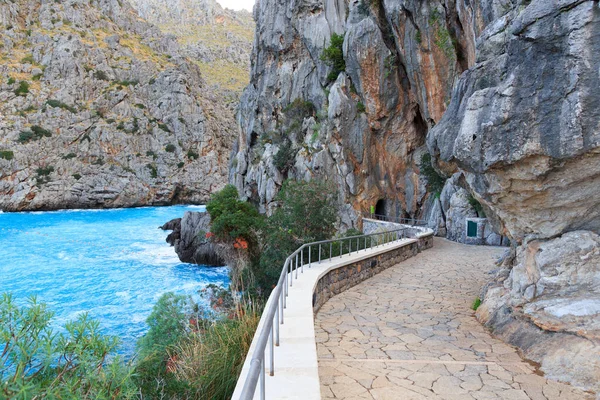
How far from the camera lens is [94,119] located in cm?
6281

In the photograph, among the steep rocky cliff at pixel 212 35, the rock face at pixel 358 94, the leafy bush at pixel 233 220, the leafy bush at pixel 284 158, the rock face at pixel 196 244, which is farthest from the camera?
the steep rocky cliff at pixel 212 35

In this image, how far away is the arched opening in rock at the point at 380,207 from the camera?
1168 inches

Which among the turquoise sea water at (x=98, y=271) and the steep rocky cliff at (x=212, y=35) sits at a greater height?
the steep rocky cliff at (x=212, y=35)

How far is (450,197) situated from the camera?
2186cm

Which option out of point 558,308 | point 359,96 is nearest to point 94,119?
point 359,96

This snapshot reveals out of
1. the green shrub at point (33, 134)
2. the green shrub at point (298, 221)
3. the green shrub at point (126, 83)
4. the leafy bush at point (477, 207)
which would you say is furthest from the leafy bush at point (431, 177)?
the green shrub at point (126, 83)

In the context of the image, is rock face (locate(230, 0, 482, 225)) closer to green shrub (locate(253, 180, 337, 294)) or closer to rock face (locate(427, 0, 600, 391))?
green shrub (locate(253, 180, 337, 294))

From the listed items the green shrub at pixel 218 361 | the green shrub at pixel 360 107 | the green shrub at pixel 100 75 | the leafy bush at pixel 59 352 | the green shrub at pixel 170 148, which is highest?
the green shrub at pixel 100 75

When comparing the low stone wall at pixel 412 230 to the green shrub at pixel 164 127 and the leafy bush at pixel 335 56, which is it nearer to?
the leafy bush at pixel 335 56

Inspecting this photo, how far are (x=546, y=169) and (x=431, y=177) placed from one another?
1989 cm

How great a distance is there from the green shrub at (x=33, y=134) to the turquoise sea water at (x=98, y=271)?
54.5 ft

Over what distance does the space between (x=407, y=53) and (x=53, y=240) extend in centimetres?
3622

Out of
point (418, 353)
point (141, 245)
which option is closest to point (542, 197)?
point (418, 353)

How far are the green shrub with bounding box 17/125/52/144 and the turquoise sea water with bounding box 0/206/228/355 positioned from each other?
54.5 ft
